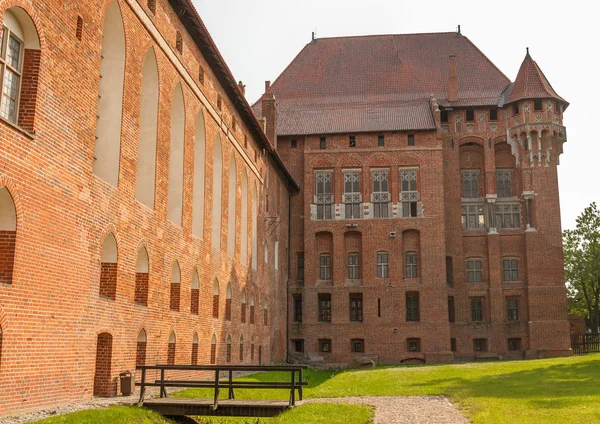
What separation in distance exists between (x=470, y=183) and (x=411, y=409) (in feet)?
90.6

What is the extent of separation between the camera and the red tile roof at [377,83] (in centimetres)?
3934

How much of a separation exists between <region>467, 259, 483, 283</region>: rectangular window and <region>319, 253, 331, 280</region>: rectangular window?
778 cm

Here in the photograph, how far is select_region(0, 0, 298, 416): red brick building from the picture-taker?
34.8 ft

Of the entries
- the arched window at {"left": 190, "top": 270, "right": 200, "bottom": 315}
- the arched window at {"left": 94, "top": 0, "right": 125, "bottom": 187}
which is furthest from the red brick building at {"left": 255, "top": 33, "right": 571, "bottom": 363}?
the arched window at {"left": 94, "top": 0, "right": 125, "bottom": 187}

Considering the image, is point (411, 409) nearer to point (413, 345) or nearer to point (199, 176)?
point (199, 176)

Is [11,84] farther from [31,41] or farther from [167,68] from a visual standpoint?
[167,68]

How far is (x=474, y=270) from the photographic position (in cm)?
3809

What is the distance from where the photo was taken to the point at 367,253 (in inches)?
1475

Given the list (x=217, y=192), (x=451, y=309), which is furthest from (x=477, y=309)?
(x=217, y=192)

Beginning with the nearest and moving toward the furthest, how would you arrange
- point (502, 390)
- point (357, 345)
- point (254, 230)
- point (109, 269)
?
point (109, 269) → point (502, 390) → point (254, 230) → point (357, 345)

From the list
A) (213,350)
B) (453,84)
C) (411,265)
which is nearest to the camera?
(213,350)

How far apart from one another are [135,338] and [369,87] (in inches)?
1210

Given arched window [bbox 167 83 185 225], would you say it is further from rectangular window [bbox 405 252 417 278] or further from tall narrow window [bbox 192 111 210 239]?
rectangular window [bbox 405 252 417 278]

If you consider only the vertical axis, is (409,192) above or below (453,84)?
below
